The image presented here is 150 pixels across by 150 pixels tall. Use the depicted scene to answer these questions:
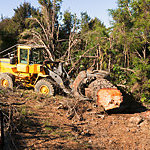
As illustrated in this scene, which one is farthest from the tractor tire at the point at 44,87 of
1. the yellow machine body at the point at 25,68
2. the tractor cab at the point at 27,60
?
the tractor cab at the point at 27,60

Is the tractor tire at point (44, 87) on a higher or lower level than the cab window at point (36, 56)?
lower

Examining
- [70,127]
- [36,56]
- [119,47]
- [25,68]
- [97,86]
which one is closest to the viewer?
[70,127]

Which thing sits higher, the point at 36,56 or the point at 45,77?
the point at 36,56

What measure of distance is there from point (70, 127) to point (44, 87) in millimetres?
3364

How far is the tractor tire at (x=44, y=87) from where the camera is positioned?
8.62 metres

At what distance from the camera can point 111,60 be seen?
1068cm

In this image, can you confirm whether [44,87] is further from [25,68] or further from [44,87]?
[25,68]

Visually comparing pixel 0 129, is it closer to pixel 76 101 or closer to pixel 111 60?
pixel 76 101

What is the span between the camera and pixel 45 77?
8.99 m

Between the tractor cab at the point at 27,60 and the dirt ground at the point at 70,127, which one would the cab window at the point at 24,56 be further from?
the dirt ground at the point at 70,127

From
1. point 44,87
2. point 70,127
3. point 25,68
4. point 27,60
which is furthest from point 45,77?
point 70,127

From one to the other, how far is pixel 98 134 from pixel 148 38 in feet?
18.8

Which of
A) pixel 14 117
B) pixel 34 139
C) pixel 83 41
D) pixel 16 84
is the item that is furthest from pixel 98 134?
pixel 83 41

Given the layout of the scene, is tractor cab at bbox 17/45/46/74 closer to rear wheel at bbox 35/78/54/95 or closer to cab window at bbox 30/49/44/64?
cab window at bbox 30/49/44/64
